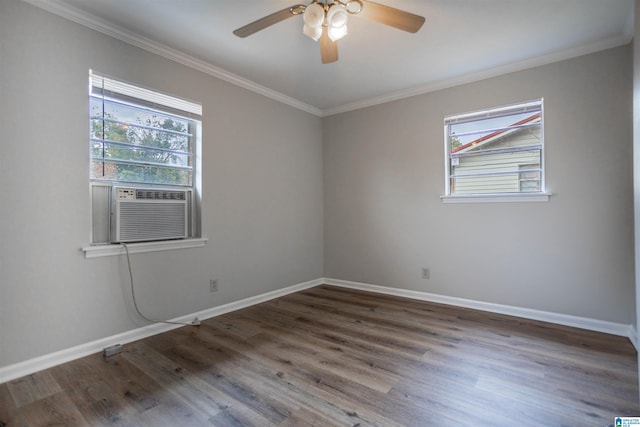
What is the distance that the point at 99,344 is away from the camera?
2.30m

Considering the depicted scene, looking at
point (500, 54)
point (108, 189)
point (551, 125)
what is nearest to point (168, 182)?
point (108, 189)

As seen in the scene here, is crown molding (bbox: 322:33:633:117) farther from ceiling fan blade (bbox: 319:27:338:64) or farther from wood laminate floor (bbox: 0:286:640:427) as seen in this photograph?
wood laminate floor (bbox: 0:286:640:427)

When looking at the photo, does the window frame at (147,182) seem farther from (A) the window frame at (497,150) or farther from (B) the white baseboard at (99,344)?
(A) the window frame at (497,150)

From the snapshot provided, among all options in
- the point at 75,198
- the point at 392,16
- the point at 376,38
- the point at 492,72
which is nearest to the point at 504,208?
the point at 492,72

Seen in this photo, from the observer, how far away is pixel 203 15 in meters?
2.22

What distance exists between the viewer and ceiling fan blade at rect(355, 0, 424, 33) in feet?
5.79

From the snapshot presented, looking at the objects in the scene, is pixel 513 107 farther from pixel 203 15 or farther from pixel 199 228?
pixel 199 228

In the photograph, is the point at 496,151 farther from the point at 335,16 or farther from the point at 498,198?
the point at 335,16

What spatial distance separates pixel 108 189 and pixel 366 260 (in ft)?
9.68

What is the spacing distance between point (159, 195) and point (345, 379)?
2153 mm

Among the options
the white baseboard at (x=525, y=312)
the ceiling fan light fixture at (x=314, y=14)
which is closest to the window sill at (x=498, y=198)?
the white baseboard at (x=525, y=312)

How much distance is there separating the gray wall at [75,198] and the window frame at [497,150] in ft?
7.23

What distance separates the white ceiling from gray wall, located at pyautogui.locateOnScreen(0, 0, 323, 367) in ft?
0.71

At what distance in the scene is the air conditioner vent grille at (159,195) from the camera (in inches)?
101
